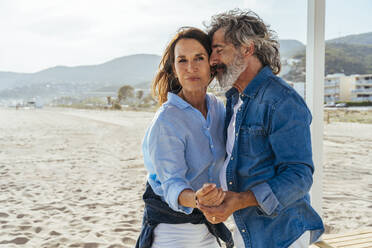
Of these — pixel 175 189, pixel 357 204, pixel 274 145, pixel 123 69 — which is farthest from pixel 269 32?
pixel 123 69

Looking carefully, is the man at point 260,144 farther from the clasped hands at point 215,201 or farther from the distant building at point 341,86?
the distant building at point 341,86

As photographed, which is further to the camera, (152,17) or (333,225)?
(152,17)

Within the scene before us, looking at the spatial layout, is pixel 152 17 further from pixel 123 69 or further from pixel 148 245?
pixel 148 245

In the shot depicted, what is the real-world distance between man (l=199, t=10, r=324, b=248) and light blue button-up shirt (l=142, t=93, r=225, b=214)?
6 cm

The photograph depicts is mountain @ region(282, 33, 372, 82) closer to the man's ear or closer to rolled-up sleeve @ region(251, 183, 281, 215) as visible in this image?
the man's ear

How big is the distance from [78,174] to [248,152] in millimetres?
7159

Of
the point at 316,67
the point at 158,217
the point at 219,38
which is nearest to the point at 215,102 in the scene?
the point at 219,38

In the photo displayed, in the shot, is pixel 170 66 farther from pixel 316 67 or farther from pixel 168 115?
pixel 316 67

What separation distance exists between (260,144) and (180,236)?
0.47 meters

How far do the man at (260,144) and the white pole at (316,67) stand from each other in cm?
105

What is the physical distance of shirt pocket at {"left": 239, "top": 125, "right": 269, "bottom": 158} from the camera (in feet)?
3.56

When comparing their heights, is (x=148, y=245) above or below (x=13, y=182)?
above

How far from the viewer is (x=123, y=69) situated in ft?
271

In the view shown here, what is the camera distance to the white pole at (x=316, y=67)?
2155 millimetres
